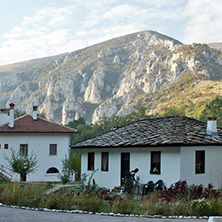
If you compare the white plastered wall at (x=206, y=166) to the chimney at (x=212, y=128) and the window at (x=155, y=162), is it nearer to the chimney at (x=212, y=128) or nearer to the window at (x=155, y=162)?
the chimney at (x=212, y=128)

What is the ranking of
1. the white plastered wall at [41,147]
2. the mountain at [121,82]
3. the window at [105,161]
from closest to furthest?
the window at [105,161] → the white plastered wall at [41,147] → the mountain at [121,82]

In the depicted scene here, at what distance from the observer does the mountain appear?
11806 centimetres

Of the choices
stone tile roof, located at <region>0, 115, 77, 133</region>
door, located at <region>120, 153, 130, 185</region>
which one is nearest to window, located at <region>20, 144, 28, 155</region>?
stone tile roof, located at <region>0, 115, 77, 133</region>

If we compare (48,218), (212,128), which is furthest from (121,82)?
(48,218)

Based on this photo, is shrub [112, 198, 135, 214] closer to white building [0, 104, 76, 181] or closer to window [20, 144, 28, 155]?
white building [0, 104, 76, 181]

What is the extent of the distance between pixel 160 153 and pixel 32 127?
2105 cm

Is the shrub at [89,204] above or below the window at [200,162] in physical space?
below

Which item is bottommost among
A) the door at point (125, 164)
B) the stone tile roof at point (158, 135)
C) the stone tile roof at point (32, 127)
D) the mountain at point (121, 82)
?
Result: the door at point (125, 164)

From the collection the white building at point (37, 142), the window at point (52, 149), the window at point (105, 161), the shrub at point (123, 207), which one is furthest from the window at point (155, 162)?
the window at point (52, 149)

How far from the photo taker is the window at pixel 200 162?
19531 mm

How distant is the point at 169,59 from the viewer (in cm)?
14575

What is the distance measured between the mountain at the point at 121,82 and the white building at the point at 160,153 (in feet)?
240

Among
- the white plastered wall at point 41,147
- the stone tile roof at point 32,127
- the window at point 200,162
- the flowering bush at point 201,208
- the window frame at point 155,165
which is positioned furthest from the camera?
the white plastered wall at point 41,147

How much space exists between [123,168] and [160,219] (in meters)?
11.3
